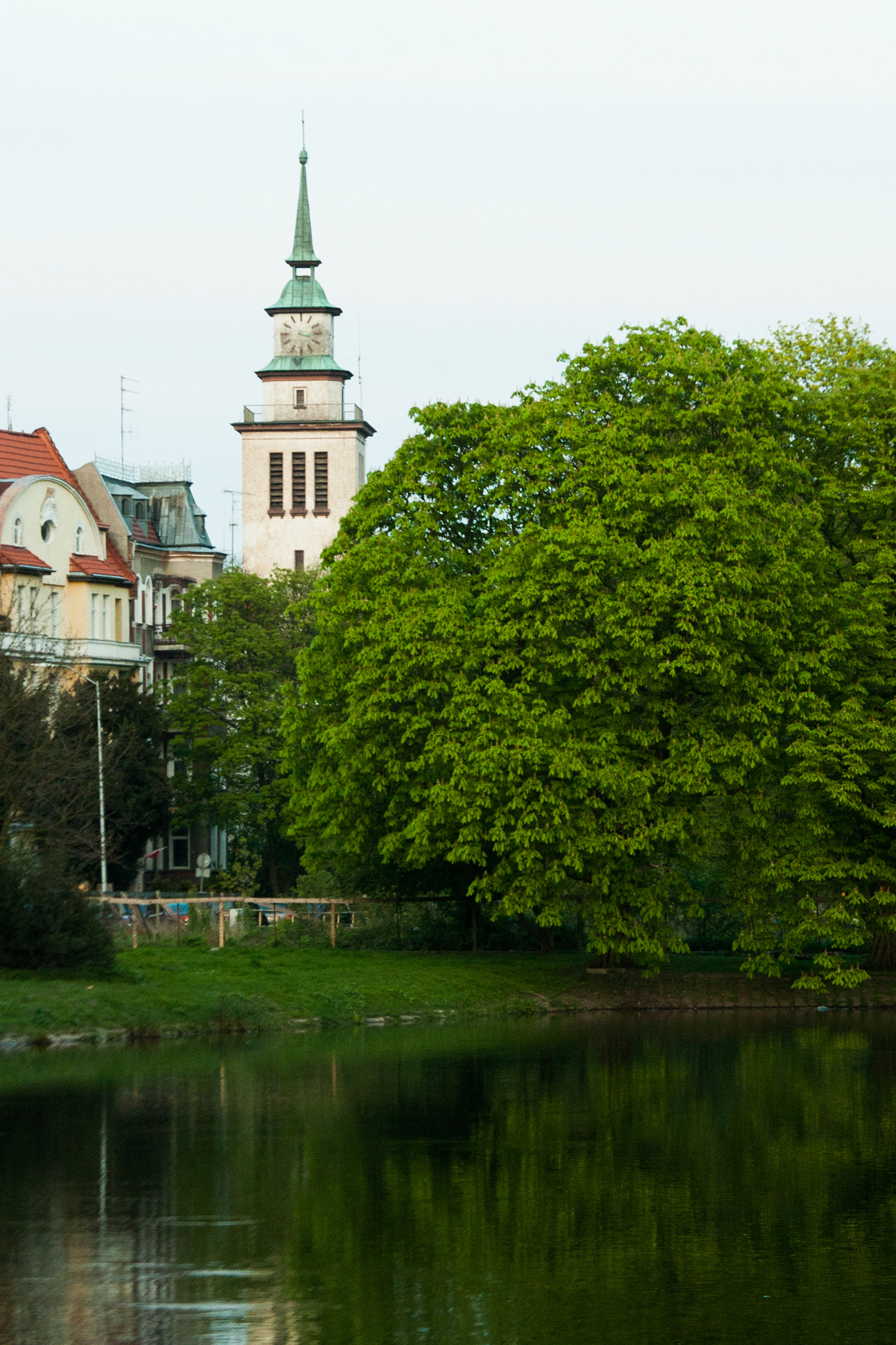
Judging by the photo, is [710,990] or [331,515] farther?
[331,515]

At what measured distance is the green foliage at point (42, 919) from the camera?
1345 inches

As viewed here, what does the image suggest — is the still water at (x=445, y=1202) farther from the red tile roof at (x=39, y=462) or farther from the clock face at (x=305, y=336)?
the clock face at (x=305, y=336)

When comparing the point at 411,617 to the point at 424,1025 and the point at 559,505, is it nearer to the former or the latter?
the point at 559,505

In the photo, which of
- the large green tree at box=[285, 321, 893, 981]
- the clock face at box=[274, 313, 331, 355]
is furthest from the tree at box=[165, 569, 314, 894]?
the clock face at box=[274, 313, 331, 355]

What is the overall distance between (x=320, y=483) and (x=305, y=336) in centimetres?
960

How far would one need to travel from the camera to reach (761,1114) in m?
21.6

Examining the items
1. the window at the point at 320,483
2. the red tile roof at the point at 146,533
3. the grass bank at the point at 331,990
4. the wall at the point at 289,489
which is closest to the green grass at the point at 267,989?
the grass bank at the point at 331,990

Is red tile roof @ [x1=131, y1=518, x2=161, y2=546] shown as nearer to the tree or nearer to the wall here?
the tree

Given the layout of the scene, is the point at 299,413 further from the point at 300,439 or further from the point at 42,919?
the point at 42,919

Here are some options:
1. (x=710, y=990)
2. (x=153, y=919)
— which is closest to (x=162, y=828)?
(x=153, y=919)

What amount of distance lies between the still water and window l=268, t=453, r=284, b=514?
8386 centimetres

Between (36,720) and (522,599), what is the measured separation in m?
10.7

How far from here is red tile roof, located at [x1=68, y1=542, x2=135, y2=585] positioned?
2864 inches

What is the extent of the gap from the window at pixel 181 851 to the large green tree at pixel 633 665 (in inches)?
1600
